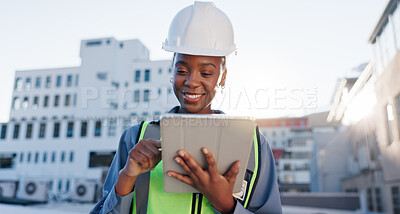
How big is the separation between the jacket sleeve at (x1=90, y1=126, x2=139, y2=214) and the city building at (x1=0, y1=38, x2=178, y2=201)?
1478 inches

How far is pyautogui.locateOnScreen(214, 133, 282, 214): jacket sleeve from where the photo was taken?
136cm

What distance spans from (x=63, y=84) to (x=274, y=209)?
5079 centimetres

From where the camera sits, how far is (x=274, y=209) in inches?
53.6

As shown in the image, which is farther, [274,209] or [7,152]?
[7,152]

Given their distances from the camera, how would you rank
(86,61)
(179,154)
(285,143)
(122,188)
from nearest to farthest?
(179,154)
(122,188)
(86,61)
(285,143)

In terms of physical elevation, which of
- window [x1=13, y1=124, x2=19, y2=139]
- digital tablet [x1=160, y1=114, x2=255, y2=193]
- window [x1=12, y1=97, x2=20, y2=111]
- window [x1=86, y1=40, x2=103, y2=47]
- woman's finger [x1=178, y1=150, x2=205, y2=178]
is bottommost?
woman's finger [x1=178, y1=150, x2=205, y2=178]

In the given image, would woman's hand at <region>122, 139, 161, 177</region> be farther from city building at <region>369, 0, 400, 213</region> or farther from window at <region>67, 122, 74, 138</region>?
window at <region>67, 122, 74, 138</region>

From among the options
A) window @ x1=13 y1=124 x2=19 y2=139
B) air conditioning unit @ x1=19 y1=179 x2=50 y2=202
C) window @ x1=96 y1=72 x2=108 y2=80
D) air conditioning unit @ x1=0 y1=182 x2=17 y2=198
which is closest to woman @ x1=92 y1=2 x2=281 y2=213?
air conditioning unit @ x1=19 y1=179 x2=50 y2=202

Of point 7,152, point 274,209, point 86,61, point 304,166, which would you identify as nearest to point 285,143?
point 304,166

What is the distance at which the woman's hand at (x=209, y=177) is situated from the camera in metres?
1.03

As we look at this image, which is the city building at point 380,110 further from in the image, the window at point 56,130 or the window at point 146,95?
the window at point 56,130

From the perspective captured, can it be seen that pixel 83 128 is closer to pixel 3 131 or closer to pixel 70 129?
pixel 70 129

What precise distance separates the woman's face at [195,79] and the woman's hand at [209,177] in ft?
1.47

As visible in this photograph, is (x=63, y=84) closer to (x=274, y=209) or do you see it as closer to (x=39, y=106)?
(x=39, y=106)
